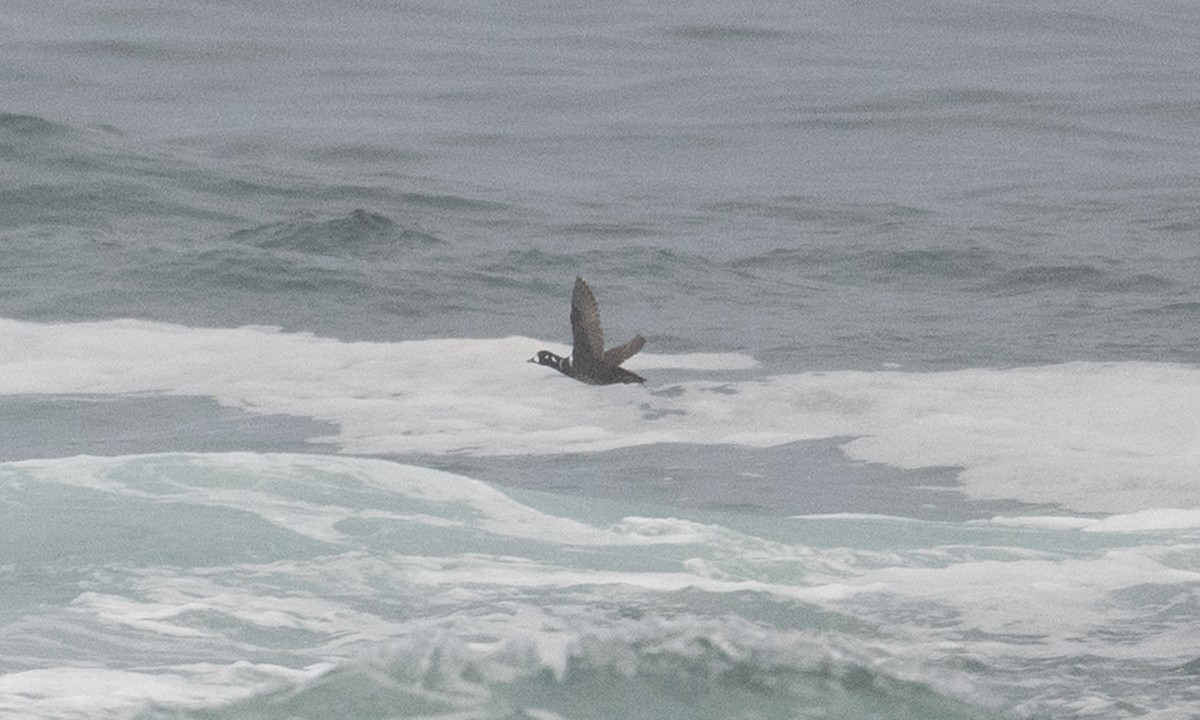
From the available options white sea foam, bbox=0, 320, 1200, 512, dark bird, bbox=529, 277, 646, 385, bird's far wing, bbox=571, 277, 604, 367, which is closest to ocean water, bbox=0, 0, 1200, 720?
white sea foam, bbox=0, 320, 1200, 512

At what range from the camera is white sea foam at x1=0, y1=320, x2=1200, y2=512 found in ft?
35.4

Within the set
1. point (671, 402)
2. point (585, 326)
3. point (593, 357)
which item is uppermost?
point (585, 326)

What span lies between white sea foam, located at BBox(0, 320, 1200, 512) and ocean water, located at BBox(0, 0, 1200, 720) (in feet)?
0.13

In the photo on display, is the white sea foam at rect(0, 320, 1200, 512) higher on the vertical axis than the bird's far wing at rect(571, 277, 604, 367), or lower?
lower

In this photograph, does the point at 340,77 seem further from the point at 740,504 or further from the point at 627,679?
the point at 627,679

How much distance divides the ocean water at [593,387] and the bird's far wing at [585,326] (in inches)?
17.9

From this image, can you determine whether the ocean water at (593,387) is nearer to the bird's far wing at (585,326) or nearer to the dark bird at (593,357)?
Result: the dark bird at (593,357)

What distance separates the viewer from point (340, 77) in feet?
83.9

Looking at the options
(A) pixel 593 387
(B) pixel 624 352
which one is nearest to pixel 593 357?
(B) pixel 624 352

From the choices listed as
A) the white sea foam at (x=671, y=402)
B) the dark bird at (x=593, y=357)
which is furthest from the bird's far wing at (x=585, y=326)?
the white sea foam at (x=671, y=402)

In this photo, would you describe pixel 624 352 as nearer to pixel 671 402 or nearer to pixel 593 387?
pixel 671 402

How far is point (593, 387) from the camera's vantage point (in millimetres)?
12680

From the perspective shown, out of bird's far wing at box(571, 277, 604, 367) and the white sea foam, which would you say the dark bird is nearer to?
bird's far wing at box(571, 277, 604, 367)

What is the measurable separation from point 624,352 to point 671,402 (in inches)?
46.7
